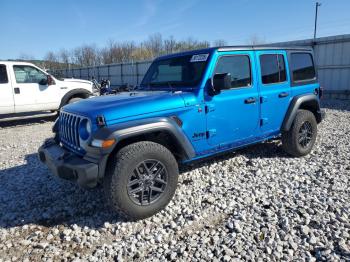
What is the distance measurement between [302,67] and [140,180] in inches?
144

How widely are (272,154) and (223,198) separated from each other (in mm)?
2025

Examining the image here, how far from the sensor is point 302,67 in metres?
5.19

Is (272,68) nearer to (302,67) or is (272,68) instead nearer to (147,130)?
(302,67)

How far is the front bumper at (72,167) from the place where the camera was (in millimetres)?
2986

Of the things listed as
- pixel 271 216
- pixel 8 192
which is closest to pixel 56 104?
pixel 8 192

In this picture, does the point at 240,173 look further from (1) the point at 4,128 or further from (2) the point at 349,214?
(1) the point at 4,128

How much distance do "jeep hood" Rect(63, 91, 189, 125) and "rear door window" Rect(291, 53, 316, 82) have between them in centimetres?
246

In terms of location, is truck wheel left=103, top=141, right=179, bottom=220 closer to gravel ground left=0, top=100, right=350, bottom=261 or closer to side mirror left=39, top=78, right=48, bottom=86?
gravel ground left=0, top=100, right=350, bottom=261

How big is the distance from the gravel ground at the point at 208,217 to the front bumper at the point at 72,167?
580 mm

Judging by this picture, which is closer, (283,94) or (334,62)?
(283,94)

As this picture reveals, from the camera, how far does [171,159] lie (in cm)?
340

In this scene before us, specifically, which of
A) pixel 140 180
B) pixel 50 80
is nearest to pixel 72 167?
pixel 140 180

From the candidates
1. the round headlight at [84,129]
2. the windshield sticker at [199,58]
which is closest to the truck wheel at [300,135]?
the windshield sticker at [199,58]

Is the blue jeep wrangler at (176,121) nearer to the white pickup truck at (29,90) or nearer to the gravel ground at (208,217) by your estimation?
the gravel ground at (208,217)
